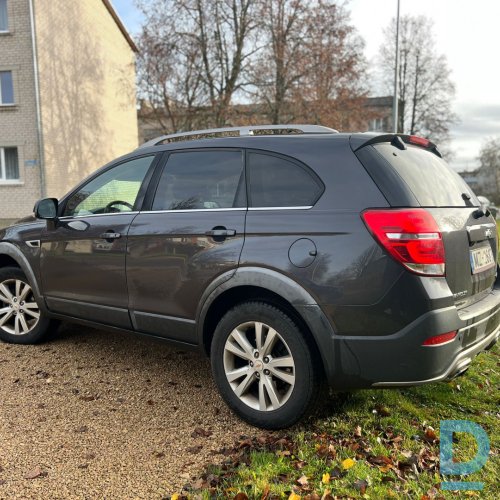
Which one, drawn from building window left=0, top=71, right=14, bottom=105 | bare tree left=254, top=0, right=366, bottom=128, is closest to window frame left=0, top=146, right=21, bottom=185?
building window left=0, top=71, right=14, bottom=105

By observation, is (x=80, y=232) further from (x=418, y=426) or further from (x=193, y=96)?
(x=193, y=96)

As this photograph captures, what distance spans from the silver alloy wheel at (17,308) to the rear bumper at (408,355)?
3041 millimetres

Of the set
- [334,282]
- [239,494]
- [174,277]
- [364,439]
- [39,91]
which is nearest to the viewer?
[239,494]

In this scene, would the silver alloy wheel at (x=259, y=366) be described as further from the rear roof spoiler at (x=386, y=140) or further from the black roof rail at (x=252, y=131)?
the black roof rail at (x=252, y=131)

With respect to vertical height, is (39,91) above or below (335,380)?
above

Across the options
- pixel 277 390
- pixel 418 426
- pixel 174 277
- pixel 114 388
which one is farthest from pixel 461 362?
pixel 114 388

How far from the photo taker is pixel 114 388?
11.9ft

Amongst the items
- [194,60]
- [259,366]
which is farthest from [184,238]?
[194,60]

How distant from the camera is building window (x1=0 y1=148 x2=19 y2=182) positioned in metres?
19.6

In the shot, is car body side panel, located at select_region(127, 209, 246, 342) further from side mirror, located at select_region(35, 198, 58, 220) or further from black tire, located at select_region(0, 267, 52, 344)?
black tire, located at select_region(0, 267, 52, 344)

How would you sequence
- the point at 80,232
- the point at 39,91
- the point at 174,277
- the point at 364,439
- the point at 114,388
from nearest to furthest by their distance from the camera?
1. the point at 364,439
2. the point at 174,277
3. the point at 114,388
4. the point at 80,232
5. the point at 39,91

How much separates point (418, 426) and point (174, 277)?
69.7 inches

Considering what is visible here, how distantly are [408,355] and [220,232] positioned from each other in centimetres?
128

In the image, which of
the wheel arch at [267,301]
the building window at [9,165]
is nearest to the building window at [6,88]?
the building window at [9,165]
